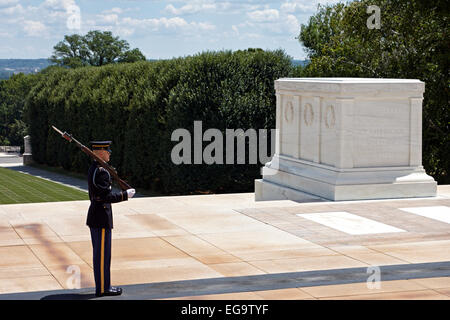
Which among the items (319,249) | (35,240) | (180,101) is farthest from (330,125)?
(180,101)

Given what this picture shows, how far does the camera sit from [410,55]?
2377cm

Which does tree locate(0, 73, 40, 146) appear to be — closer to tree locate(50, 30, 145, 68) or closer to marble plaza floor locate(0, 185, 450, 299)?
tree locate(50, 30, 145, 68)

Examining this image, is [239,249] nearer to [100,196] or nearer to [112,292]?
[112,292]

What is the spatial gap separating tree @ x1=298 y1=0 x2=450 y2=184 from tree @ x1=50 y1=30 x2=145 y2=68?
66.5 m

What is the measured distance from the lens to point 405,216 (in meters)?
11.0

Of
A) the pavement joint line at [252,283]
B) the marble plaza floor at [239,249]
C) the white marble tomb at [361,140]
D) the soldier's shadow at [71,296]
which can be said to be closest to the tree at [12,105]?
the white marble tomb at [361,140]

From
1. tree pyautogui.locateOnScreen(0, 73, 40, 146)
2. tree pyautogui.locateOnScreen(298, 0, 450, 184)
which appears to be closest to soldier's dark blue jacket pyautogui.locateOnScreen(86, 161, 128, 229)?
tree pyautogui.locateOnScreen(298, 0, 450, 184)

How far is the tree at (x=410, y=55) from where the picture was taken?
2278 centimetres

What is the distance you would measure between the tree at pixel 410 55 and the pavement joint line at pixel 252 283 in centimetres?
1395

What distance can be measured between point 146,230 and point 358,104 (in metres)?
4.52

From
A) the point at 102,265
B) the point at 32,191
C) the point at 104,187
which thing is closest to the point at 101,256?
the point at 102,265

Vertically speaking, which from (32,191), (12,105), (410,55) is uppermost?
(410,55)

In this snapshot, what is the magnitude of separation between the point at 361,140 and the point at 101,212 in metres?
6.91
